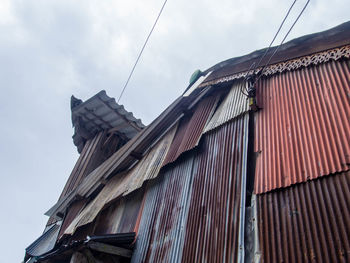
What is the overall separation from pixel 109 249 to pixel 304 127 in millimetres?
4219

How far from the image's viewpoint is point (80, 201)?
9.09 meters

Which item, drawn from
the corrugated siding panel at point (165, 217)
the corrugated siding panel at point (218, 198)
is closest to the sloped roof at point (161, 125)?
the corrugated siding panel at point (218, 198)

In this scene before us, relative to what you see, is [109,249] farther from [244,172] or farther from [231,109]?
[231,109]

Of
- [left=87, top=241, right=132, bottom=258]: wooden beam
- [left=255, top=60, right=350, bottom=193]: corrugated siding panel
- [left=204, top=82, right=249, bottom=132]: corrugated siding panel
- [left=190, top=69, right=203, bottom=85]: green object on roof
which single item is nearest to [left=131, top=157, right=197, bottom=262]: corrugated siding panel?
[left=87, top=241, right=132, bottom=258]: wooden beam

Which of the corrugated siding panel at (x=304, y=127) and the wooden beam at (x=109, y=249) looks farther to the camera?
the wooden beam at (x=109, y=249)

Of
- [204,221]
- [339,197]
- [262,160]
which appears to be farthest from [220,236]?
[339,197]

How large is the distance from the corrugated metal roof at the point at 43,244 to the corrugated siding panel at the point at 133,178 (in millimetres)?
3665

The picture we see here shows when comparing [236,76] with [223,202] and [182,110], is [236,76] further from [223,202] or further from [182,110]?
[223,202]

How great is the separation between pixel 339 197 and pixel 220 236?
5.48 ft

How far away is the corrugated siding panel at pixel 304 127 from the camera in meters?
3.07

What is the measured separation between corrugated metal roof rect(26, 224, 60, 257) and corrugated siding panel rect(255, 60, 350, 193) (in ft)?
29.4

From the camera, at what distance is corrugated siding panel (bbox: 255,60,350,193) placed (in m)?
3.07

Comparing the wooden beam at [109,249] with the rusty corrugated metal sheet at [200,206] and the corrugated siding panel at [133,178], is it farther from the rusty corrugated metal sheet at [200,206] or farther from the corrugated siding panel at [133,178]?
the corrugated siding panel at [133,178]

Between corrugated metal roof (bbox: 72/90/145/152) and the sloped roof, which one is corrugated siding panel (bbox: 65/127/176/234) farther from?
corrugated metal roof (bbox: 72/90/145/152)
